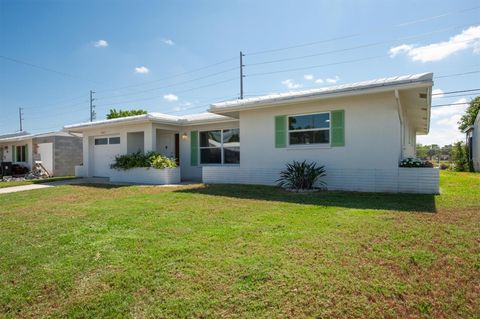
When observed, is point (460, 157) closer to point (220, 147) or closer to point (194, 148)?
point (220, 147)

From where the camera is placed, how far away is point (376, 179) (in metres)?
8.57

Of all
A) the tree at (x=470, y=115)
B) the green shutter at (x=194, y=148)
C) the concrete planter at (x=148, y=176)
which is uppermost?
the tree at (x=470, y=115)

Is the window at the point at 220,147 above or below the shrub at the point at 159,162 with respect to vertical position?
above

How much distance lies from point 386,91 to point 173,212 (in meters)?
6.74

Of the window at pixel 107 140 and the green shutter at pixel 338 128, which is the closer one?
the green shutter at pixel 338 128

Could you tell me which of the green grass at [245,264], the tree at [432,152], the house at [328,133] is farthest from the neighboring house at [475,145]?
the tree at [432,152]

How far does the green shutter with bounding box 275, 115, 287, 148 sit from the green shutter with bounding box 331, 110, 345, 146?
1691mm

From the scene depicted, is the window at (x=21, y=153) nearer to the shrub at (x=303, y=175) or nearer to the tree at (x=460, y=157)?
the shrub at (x=303, y=175)

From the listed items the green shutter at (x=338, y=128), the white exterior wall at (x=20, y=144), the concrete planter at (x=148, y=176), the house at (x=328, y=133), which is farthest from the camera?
the white exterior wall at (x=20, y=144)

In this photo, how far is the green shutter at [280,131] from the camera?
33.2ft

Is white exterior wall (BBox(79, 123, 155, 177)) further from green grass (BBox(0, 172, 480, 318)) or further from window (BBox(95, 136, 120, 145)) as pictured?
green grass (BBox(0, 172, 480, 318))

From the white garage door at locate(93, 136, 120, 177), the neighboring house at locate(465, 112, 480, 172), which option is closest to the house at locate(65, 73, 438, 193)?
the white garage door at locate(93, 136, 120, 177)

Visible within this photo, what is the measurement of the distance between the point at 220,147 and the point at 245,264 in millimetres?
10660

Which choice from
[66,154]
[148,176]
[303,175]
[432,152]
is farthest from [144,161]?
[432,152]
